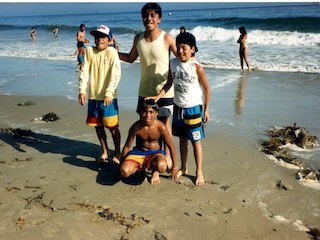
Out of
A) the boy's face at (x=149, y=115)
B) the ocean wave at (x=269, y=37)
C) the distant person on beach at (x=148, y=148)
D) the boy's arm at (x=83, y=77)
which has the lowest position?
the ocean wave at (x=269, y=37)

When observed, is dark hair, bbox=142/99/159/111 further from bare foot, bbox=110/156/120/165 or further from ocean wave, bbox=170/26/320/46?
A: ocean wave, bbox=170/26/320/46

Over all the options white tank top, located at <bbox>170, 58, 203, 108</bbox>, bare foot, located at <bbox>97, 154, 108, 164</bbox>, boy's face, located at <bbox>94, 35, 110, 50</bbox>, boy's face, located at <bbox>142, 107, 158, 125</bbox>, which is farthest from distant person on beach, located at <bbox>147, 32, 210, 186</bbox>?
bare foot, located at <bbox>97, 154, 108, 164</bbox>

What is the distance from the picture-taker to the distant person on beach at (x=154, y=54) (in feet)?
11.7

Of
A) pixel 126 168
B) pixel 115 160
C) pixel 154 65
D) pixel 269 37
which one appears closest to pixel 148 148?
pixel 126 168

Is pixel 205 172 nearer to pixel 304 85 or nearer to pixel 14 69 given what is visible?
pixel 304 85

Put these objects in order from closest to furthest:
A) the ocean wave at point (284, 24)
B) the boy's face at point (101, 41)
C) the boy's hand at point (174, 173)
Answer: the boy's hand at point (174, 173) → the boy's face at point (101, 41) → the ocean wave at point (284, 24)

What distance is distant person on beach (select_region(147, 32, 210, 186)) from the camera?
338 cm

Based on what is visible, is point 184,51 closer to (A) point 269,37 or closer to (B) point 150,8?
(B) point 150,8

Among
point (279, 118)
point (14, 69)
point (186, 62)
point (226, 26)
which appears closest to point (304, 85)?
point (279, 118)

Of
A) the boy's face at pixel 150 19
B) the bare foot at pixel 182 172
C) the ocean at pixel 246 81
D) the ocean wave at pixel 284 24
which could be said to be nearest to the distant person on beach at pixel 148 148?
the bare foot at pixel 182 172

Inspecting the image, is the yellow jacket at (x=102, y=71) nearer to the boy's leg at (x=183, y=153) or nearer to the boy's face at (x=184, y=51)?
the boy's face at (x=184, y=51)

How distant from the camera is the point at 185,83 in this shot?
348 cm

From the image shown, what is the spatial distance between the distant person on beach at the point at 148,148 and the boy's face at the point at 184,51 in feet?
1.80

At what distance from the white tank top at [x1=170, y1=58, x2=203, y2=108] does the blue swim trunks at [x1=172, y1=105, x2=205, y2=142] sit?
0.18 ft
